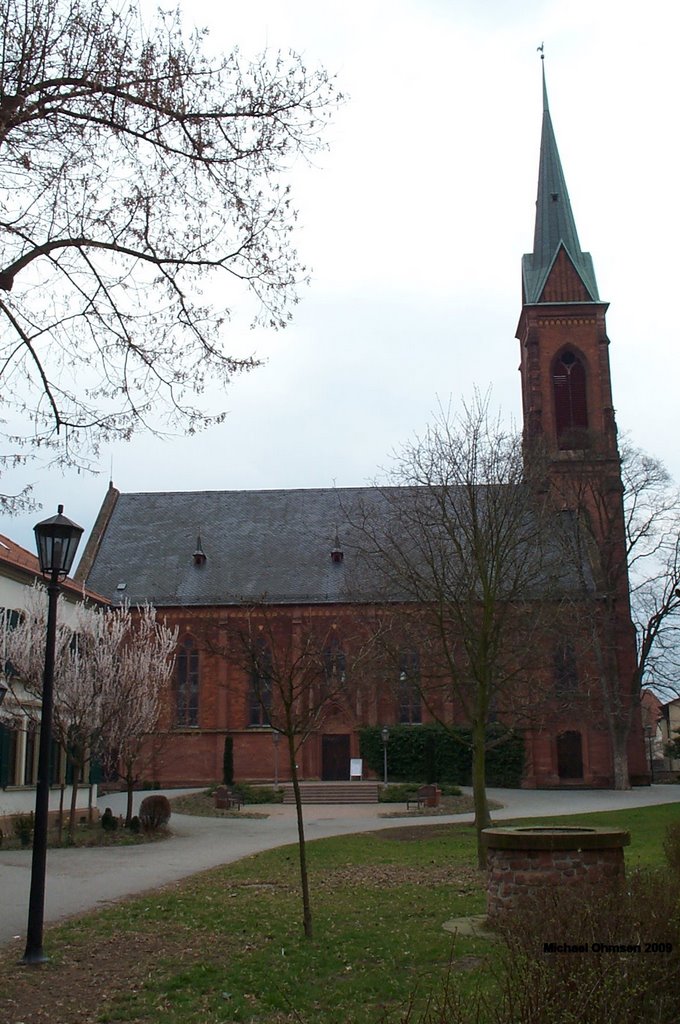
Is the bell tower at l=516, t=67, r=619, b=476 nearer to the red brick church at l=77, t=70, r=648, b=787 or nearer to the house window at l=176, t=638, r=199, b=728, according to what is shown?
the red brick church at l=77, t=70, r=648, b=787

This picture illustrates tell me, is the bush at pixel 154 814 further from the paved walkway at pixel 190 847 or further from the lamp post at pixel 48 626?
the lamp post at pixel 48 626

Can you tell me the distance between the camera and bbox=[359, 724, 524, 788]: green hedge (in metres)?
44.0

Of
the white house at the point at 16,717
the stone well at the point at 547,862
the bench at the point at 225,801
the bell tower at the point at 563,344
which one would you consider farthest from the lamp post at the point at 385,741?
the stone well at the point at 547,862

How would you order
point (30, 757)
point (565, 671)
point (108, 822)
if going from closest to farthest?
point (108, 822) < point (30, 757) < point (565, 671)

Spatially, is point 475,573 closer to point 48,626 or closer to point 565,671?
point 48,626

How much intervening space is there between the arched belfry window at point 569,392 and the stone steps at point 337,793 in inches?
818

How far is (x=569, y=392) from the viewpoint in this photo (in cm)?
5153

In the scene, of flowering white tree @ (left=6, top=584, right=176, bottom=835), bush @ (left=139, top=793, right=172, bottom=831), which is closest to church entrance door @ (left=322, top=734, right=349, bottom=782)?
flowering white tree @ (left=6, top=584, right=176, bottom=835)

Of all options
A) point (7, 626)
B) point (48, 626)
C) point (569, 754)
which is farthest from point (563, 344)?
point (48, 626)

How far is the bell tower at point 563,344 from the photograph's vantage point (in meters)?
50.9

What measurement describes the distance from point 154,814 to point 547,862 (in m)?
17.8

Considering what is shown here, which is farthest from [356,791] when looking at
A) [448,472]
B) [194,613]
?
[448,472]

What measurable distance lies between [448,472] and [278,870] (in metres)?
10.4

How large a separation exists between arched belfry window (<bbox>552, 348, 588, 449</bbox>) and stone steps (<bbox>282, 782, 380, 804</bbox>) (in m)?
20.8
